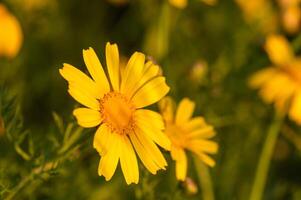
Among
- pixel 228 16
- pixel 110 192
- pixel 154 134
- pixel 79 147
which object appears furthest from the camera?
pixel 228 16

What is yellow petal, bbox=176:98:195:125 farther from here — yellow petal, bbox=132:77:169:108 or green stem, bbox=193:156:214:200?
green stem, bbox=193:156:214:200

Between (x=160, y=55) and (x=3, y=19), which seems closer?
(x=3, y=19)

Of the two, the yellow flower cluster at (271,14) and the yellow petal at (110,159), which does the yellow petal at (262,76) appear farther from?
the yellow petal at (110,159)

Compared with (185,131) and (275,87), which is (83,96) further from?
(275,87)

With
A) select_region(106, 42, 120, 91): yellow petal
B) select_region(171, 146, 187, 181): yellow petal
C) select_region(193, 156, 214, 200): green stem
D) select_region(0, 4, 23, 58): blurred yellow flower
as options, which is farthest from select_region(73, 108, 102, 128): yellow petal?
select_region(0, 4, 23, 58): blurred yellow flower

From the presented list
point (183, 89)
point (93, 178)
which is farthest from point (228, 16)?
point (93, 178)

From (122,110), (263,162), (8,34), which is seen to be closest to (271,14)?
(263,162)

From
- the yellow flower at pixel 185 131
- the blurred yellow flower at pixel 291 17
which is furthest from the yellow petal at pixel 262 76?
the yellow flower at pixel 185 131

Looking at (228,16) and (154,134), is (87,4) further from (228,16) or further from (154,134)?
(154,134)
